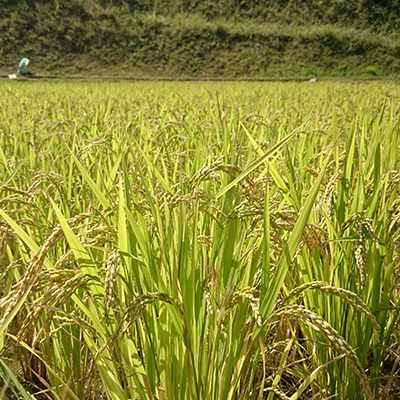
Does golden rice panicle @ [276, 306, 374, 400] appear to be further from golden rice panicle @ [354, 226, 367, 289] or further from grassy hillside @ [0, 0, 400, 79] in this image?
grassy hillside @ [0, 0, 400, 79]

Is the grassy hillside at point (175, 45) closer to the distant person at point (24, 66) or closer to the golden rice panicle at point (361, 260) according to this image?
the distant person at point (24, 66)

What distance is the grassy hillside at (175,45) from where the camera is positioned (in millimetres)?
23094

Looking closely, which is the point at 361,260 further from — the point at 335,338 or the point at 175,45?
the point at 175,45

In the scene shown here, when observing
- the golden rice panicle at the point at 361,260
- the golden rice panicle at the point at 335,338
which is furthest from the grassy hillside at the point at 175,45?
the golden rice panicle at the point at 335,338

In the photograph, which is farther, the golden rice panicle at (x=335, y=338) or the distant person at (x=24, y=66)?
the distant person at (x=24, y=66)

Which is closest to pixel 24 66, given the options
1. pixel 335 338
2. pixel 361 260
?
pixel 361 260

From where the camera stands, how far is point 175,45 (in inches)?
960

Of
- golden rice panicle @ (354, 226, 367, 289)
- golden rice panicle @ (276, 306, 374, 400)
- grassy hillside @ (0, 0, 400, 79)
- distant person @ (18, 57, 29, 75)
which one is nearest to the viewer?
golden rice panicle @ (276, 306, 374, 400)

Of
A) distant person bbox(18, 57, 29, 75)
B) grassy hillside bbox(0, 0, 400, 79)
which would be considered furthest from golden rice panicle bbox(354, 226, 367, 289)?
grassy hillside bbox(0, 0, 400, 79)

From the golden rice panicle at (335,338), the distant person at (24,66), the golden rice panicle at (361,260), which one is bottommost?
the golden rice panicle at (335,338)

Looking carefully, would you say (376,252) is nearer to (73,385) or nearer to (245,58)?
(73,385)

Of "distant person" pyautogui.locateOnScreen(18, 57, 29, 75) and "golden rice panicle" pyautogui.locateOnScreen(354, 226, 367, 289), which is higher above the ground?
"distant person" pyautogui.locateOnScreen(18, 57, 29, 75)

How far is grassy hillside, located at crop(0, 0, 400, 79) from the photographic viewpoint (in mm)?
23094

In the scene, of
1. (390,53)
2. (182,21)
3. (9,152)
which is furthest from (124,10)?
(9,152)
